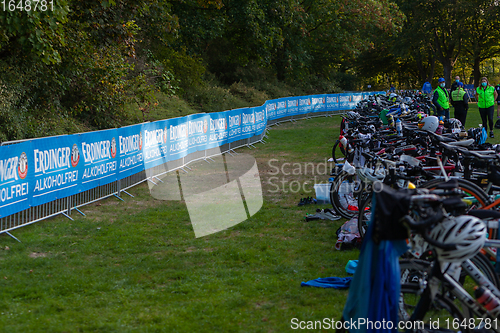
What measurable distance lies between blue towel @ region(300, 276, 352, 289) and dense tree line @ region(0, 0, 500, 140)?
8.24 m

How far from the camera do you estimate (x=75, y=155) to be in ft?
29.9

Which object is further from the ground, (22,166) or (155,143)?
(22,166)

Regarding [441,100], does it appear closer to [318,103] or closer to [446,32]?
[318,103]

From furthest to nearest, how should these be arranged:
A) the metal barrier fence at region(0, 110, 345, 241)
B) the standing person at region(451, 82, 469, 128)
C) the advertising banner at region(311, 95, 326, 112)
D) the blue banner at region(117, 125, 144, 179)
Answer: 1. the advertising banner at region(311, 95, 326, 112)
2. the standing person at region(451, 82, 469, 128)
3. the blue banner at region(117, 125, 144, 179)
4. the metal barrier fence at region(0, 110, 345, 241)

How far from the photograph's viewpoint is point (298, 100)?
3184 centimetres

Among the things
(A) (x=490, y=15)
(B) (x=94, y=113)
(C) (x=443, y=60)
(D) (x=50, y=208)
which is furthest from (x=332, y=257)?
(C) (x=443, y=60)

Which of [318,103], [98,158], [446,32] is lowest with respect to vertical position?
[318,103]

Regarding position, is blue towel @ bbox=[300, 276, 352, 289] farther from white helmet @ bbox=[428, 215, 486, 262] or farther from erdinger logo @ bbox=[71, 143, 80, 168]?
erdinger logo @ bbox=[71, 143, 80, 168]

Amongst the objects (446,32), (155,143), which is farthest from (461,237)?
(446,32)

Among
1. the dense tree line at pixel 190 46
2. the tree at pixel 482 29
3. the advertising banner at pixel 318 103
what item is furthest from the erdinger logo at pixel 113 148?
the tree at pixel 482 29

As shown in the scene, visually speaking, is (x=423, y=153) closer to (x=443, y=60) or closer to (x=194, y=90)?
(x=194, y=90)

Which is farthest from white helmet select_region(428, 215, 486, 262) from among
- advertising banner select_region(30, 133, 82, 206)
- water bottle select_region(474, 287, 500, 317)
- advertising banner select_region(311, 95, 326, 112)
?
advertising banner select_region(311, 95, 326, 112)

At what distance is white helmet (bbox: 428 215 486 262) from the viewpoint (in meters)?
3.17

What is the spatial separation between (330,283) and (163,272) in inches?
85.1
